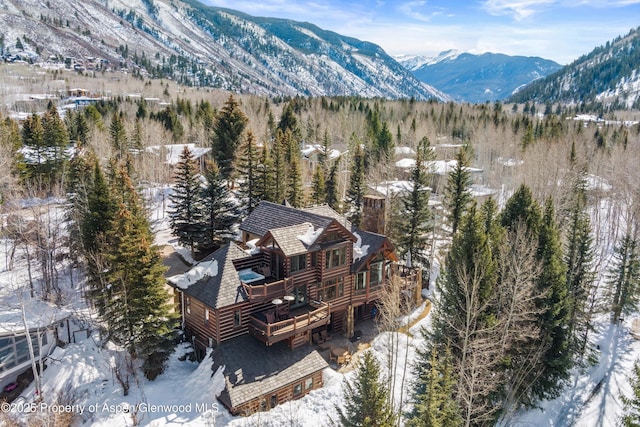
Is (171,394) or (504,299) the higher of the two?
(504,299)

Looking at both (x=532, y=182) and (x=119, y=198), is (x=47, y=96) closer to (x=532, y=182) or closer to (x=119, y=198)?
(x=119, y=198)

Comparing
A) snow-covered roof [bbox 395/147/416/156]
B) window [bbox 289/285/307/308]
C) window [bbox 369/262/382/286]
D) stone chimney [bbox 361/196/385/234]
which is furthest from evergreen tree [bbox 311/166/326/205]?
snow-covered roof [bbox 395/147/416/156]

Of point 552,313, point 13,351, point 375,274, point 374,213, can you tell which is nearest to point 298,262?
point 375,274

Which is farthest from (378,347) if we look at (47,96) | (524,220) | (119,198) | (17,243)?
(47,96)

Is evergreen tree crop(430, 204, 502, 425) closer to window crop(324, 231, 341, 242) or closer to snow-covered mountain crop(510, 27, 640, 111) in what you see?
window crop(324, 231, 341, 242)

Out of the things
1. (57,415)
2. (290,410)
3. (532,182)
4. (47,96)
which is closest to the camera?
(57,415)

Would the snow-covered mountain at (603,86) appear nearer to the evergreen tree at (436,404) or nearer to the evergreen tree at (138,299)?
the evergreen tree at (436,404)
